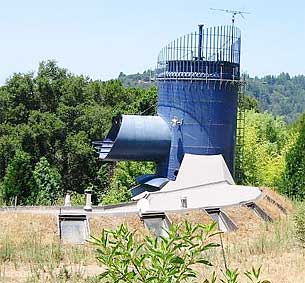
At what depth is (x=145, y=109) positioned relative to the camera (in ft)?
123

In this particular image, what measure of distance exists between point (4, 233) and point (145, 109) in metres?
22.8

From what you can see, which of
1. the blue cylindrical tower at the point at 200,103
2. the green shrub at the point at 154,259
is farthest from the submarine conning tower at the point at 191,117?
the green shrub at the point at 154,259

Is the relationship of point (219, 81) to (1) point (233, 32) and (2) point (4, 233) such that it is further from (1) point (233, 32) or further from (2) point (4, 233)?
(2) point (4, 233)

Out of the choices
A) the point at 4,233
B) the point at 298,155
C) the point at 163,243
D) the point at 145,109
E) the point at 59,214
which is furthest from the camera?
the point at 145,109

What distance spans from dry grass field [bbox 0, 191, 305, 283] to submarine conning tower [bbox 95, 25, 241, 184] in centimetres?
612

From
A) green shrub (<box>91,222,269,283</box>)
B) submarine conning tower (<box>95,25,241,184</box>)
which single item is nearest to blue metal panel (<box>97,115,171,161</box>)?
submarine conning tower (<box>95,25,241,184</box>)

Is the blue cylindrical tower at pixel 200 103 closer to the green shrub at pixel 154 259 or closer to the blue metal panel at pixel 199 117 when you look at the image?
the blue metal panel at pixel 199 117

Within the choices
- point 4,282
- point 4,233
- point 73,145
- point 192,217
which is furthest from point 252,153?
point 4,282

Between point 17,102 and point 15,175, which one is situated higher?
point 17,102

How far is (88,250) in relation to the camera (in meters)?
14.1

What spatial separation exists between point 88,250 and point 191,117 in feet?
38.7

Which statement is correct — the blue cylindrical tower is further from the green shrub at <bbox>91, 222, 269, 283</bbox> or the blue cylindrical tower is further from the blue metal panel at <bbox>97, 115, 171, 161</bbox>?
the green shrub at <bbox>91, 222, 269, 283</bbox>

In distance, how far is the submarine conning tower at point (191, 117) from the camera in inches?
982

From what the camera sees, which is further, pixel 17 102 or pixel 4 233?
pixel 17 102
